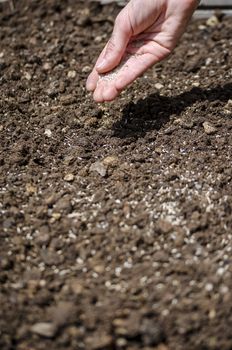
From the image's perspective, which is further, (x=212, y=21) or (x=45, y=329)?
(x=212, y=21)

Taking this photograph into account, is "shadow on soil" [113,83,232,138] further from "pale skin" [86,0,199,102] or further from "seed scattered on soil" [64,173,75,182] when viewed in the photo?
"seed scattered on soil" [64,173,75,182]

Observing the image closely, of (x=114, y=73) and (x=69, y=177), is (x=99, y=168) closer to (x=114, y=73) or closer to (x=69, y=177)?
(x=69, y=177)

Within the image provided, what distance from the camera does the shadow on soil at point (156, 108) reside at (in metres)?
1.96

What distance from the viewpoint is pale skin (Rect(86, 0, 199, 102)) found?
74.9 inches

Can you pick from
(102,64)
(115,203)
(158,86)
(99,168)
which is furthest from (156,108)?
(115,203)

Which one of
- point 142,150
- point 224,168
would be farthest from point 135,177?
point 224,168

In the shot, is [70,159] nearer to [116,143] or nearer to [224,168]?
[116,143]

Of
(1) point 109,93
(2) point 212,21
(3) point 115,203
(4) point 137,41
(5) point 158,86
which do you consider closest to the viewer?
(3) point 115,203

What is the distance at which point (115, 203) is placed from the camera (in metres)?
1.66

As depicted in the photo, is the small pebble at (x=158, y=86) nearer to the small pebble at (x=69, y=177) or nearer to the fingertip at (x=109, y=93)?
the fingertip at (x=109, y=93)

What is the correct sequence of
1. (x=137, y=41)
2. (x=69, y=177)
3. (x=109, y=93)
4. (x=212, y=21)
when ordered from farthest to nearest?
(x=212, y=21) < (x=137, y=41) < (x=109, y=93) < (x=69, y=177)

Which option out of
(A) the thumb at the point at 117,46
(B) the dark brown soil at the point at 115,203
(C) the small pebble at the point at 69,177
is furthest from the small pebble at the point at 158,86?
(C) the small pebble at the point at 69,177

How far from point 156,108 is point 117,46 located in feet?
0.98

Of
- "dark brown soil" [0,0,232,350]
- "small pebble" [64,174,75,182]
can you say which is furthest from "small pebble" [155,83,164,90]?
"small pebble" [64,174,75,182]
